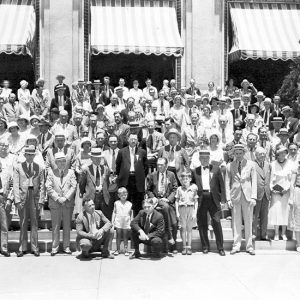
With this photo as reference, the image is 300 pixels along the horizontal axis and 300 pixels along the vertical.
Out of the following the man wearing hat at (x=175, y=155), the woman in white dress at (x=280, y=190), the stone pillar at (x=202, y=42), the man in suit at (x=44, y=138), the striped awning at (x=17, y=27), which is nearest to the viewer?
the woman in white dress at (x=280, y=190)

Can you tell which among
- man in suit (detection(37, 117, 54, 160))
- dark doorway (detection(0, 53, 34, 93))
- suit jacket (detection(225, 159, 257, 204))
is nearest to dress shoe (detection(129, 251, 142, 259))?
suit jacket (detection(225, 159, 257, 204))

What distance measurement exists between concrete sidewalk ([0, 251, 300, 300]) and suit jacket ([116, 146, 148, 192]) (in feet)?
4.59

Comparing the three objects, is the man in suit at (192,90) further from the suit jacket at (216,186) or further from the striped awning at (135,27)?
the suit jacket at (216,186)

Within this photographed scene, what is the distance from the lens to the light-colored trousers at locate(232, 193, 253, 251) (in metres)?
11.0

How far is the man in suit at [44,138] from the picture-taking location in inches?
485

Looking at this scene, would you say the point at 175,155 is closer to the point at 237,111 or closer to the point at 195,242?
the point at 195,242

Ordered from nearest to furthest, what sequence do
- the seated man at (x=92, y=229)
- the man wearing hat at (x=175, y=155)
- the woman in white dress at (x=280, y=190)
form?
the seated man at (x=92, y=229) → the woman in white dress at (x=280, y=190) → the man wearing hat at (x=175, y=155)

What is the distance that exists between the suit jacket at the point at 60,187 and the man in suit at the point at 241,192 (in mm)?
2829

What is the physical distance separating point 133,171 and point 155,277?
8.41 ft

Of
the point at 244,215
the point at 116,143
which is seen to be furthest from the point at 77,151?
the point at 244,215

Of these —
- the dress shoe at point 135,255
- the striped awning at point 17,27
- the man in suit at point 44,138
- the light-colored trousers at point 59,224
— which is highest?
the striped awning at point 17,27

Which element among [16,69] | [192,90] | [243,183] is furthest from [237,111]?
[16,69]

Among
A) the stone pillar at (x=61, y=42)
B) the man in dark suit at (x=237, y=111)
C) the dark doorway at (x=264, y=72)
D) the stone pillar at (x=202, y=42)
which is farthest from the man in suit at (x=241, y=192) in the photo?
the dark doorway at (x=264, y=72)

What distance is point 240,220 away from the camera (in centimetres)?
1115
